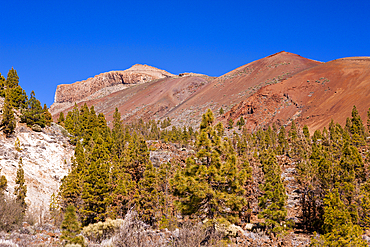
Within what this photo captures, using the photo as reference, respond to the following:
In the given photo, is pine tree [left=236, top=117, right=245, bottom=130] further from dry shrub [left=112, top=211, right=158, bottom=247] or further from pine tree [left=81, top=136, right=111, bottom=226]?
dry shrub [left=112, top=211, right=158, bottom=247]

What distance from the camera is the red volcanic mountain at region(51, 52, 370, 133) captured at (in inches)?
3150

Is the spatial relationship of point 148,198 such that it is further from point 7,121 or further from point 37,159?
point 7,121

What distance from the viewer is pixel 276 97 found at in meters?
94.2

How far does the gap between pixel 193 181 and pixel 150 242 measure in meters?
8.86

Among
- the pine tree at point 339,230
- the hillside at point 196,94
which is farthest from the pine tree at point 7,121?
the hillside at point 196,94

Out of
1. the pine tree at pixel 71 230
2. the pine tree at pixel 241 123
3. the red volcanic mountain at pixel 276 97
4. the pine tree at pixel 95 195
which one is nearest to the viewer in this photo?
the pine tree at pixel 71 230

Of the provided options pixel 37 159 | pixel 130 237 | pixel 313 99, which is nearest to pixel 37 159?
pixel 37 159

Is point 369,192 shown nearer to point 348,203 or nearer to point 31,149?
point 348,203

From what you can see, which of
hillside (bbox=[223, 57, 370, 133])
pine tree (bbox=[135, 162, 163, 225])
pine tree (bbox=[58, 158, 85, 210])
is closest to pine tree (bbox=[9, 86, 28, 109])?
pine tree (bbox=[58, 158, 85, 210])

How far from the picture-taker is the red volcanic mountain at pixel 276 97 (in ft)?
262

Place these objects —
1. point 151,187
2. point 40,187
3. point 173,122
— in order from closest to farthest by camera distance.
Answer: point 151,187, point 40,187, point 173,122

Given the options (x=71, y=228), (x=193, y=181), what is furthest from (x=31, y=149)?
(x=71, y=228)

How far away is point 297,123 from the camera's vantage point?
78500mm

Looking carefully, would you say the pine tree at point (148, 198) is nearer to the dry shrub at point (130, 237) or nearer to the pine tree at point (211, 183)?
the pine tree at point (211, 183)
